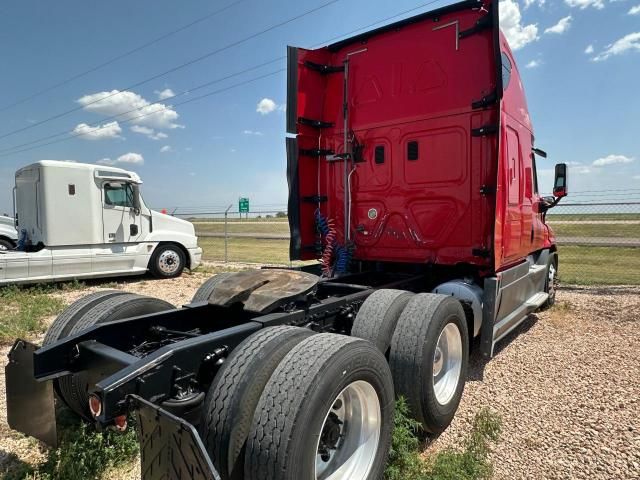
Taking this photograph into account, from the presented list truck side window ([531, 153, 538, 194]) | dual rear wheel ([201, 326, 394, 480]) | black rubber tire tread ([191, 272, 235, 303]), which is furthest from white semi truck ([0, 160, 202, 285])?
dual rear wheel ([201, 326, 394, 480])

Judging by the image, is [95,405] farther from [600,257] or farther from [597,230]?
[597,230]

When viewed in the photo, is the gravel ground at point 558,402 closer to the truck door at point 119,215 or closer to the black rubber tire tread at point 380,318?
the black rubber tire tread at point 380,318

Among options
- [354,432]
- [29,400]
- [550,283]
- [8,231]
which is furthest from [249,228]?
[354,432]

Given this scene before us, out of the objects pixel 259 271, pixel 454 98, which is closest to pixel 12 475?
pixel 259 271

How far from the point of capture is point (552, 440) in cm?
308

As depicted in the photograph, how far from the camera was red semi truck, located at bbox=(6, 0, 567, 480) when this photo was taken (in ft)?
6.42

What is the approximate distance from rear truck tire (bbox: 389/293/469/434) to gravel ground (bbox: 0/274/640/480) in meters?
0.23

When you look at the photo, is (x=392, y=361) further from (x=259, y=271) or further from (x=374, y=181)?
(x=374, y=181)

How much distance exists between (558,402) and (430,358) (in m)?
1.50

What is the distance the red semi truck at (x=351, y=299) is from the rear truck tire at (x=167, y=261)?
6.72 metres

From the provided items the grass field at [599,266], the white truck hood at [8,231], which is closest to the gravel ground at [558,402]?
the grass field at [599,266]

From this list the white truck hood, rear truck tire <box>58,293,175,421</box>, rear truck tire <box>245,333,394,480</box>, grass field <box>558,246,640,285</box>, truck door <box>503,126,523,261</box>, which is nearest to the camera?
rear truck tire <box>245,333,394,480</box>

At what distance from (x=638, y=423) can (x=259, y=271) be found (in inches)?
123

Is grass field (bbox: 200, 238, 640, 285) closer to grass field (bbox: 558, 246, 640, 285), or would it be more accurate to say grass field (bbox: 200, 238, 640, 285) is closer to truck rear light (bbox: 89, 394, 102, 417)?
grass field (bbox: 558, 246, 640, 285)
